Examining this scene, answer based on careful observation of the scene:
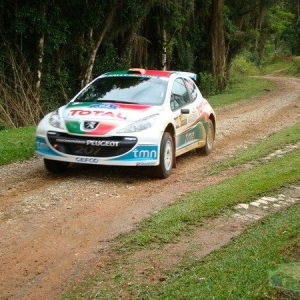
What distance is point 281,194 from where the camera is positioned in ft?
27.2

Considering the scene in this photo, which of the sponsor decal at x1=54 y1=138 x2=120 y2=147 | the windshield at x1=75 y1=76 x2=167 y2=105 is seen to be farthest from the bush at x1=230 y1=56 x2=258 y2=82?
the sponsor decal at x1=54 y1=138 x2=120 y2=147

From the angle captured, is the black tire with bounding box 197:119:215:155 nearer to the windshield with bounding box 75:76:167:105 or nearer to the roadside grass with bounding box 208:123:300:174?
the roadside grass with bounding box 208:123:300:174

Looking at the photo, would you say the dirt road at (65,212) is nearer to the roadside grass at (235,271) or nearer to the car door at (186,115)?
the car door at (186,115)

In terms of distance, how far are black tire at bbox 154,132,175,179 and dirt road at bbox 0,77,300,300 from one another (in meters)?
0.14

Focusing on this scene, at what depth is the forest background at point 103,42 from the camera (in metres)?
18.7

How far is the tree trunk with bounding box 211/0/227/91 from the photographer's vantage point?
3112 centimetres

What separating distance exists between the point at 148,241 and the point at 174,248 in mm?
339

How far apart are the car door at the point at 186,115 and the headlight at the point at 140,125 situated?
32.9 inches

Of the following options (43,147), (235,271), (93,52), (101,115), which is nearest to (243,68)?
(93,52)

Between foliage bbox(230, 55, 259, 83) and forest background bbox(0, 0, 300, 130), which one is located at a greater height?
forest background bbox(0, 0, 300, 130)

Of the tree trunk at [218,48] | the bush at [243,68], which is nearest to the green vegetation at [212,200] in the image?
the tree trunk at [218,48]

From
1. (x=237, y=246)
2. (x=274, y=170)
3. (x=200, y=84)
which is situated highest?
(x=237, y=246)

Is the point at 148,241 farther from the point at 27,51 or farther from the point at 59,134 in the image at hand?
the point at 27,51

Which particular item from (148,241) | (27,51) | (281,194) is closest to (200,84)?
(27,51)
